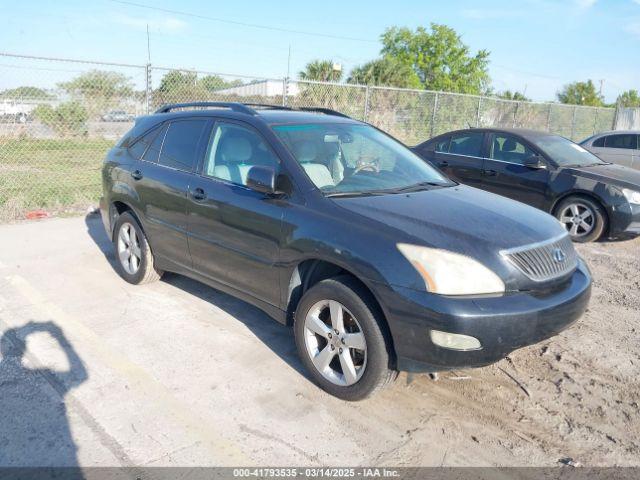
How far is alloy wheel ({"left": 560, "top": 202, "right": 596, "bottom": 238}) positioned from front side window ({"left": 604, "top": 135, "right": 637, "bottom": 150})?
224 inches

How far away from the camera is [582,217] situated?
723 cm

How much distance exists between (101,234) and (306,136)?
4287 mm

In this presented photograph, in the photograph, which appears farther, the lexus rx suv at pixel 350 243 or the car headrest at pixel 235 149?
the car headrest at pixel 235 149

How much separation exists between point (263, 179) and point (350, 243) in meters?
0.81

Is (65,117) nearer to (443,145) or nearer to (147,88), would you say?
(147,88)

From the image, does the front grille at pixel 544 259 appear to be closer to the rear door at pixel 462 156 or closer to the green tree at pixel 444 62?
the rear door at pixel 462 156

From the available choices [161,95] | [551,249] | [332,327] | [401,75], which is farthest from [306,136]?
[401,75]

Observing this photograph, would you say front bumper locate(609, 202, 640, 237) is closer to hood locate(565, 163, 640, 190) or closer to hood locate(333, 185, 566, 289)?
hood locate(565, 163, 640, 190)

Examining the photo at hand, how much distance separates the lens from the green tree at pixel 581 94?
178 feet

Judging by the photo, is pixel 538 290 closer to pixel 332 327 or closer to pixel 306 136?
pixel 332 327

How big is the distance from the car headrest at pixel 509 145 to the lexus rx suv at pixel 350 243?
4012 mm

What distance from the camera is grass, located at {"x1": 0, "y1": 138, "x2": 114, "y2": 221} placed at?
27.0 feet

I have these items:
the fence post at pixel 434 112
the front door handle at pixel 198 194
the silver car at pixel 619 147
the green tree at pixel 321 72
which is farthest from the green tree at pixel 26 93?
the green tree at pixel 321 72

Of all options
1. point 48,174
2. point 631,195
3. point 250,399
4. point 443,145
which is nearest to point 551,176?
point 631,195
